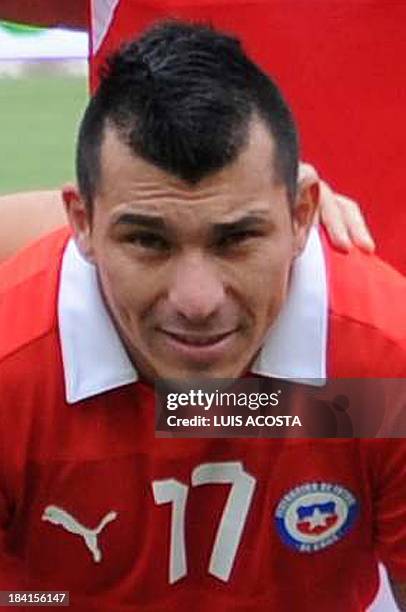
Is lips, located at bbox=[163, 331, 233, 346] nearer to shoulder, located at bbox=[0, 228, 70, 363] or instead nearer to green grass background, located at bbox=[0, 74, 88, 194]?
shoulder, located at bbox=[0, 228, 70, 363]

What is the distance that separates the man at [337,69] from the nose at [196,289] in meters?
0.46

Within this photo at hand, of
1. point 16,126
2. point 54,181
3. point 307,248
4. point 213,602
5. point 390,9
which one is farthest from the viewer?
point 16,126

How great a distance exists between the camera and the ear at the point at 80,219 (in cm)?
137

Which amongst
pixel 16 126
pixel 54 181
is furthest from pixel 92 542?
pixel 16 126

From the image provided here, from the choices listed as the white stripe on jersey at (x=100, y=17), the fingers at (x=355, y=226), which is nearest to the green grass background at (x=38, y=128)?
the white stripe on jersey at (x=100, y=17)

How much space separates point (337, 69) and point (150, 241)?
49 cm

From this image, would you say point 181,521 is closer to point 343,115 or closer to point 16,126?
point 343,115

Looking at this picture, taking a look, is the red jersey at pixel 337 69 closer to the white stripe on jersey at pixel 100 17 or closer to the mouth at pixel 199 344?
the white stripe on jersey at pixel 100 17

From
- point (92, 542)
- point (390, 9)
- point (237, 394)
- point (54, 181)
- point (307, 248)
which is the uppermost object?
point (390, 9)

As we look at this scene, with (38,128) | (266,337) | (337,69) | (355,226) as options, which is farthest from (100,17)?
(38,128)

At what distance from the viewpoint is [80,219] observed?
1.38m

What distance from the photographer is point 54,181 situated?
3.03 meters

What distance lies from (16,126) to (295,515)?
1920 millimetres

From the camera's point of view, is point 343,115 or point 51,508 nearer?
Result: point 51,508
